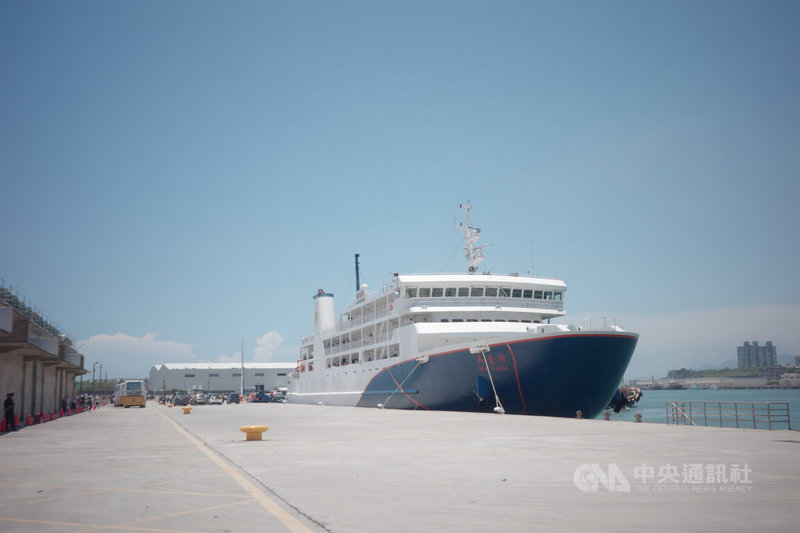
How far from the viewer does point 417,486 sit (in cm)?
702

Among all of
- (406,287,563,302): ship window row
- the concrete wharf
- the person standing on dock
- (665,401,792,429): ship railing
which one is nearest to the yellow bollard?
the concrete wharf

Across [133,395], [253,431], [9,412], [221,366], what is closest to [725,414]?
[253,431]

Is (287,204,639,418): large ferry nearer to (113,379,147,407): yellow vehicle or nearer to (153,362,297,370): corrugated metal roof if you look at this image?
(113,379,147,407): yellow vehicle

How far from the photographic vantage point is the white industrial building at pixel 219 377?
125m

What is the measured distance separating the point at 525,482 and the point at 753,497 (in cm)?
232

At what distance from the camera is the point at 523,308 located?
101 feet

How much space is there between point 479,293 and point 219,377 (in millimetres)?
104173

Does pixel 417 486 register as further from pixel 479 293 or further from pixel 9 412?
pixel 479 293

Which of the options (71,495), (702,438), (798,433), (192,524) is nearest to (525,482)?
(192,524)

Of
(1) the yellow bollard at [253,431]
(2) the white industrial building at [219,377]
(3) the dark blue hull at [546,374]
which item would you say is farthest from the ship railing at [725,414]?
(2) the white industrial building at [219,377]

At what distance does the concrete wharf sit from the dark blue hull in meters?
9.18

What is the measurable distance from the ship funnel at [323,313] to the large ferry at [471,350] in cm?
270

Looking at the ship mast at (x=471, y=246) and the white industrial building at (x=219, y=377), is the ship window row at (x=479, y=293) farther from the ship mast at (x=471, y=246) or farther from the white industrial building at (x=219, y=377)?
the white industrial building at (x=219, y=377)

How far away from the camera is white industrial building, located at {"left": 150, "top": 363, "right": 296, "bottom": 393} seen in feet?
409
